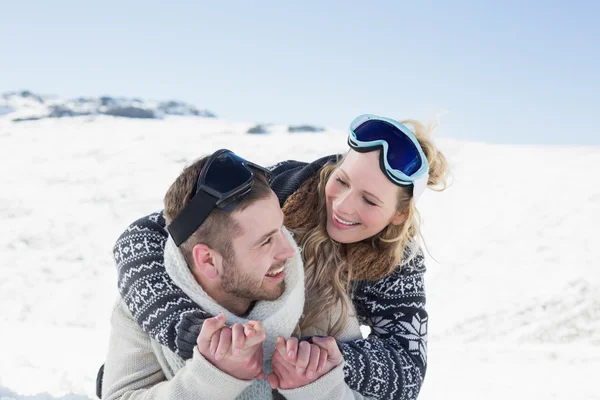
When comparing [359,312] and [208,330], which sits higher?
[208,330]

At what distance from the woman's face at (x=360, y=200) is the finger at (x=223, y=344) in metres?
1.25

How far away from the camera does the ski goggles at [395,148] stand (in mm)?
3004

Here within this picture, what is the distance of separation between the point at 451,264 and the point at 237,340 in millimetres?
7099

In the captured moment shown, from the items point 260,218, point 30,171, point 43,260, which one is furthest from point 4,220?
point 260,218

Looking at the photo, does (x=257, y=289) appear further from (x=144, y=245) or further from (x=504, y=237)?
(x=504, y=237)

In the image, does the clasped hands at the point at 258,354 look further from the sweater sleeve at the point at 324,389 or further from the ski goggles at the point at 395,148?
the ski goggles at the point at 395,148

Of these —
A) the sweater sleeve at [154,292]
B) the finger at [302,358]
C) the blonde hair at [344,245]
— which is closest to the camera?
the finger at [302,358]

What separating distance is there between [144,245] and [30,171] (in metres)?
15.6

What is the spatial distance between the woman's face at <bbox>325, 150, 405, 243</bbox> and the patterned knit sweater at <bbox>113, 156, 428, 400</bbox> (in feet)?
0.83

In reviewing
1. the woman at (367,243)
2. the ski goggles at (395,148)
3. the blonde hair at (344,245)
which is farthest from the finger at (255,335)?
the ski goggles at (395,148)

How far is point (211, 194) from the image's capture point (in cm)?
226

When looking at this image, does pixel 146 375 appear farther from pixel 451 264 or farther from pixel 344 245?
pixel 451 264

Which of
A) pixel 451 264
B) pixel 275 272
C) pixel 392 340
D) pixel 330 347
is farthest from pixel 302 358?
pixel 451 264

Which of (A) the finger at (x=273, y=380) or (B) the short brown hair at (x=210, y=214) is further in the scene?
(B) the short brown hair at (x=210, y=214)
